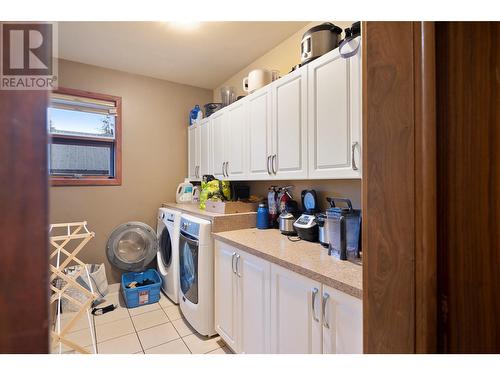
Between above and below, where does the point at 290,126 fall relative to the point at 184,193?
above

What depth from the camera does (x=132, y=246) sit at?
108 inches

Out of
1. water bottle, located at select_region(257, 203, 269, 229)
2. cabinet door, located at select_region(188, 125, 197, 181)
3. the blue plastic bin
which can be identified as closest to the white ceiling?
cabinet door, located at select_region(188, 125, 197, 181)

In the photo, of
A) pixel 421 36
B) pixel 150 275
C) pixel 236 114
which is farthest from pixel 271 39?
pixel 150 275

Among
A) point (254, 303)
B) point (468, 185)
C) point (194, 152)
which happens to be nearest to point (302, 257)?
point (254, 303)

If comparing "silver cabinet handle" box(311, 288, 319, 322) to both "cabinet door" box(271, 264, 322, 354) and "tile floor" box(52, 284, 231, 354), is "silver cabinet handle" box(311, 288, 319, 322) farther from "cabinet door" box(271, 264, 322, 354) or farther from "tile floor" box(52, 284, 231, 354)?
"tile floor" box(52, 284, 231, 354)

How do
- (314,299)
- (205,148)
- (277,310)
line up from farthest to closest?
(205,148) < (277,310) < (314,299)

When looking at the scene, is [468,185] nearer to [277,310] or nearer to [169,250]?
[277,310]

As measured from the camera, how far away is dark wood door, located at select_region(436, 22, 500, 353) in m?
0.58

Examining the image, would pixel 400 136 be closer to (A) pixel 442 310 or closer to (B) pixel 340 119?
(A) pixel 442 310

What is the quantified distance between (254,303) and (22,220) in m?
1.43

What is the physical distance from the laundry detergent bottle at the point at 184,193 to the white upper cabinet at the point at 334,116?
1891 millimetres

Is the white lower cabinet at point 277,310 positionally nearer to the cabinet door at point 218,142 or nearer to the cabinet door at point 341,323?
the cabinet door at point 341,323

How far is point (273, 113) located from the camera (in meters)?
1.84

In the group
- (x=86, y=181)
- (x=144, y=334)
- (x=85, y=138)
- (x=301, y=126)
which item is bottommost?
(x=144, y=334)
